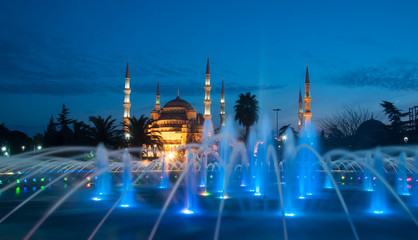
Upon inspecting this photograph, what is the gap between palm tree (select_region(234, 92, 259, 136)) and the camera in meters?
51.6

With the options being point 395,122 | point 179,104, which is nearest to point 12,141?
point 179,104

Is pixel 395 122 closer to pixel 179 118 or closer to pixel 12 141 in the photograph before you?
pixel 179 118

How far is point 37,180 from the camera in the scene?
21438mm

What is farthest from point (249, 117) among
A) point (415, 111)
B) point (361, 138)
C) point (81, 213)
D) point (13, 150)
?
point (81, 213)

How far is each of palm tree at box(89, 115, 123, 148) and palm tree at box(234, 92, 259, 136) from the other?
2032cm

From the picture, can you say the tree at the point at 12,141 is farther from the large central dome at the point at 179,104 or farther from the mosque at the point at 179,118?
the large central dome at the point at 179,104

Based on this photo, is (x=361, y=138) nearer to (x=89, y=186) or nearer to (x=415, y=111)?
(x=415, y=111)

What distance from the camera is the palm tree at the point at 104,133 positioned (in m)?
33.9

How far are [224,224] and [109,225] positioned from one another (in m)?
2.73

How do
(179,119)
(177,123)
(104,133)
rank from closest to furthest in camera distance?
1. (104,133)
2. (177,123)
3. (179,119)

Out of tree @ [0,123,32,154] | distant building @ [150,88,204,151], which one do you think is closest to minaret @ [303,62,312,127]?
distant building @ [150,88,204,151]

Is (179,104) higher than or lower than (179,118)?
higher

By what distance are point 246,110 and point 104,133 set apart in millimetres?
21949

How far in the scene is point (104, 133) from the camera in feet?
113
